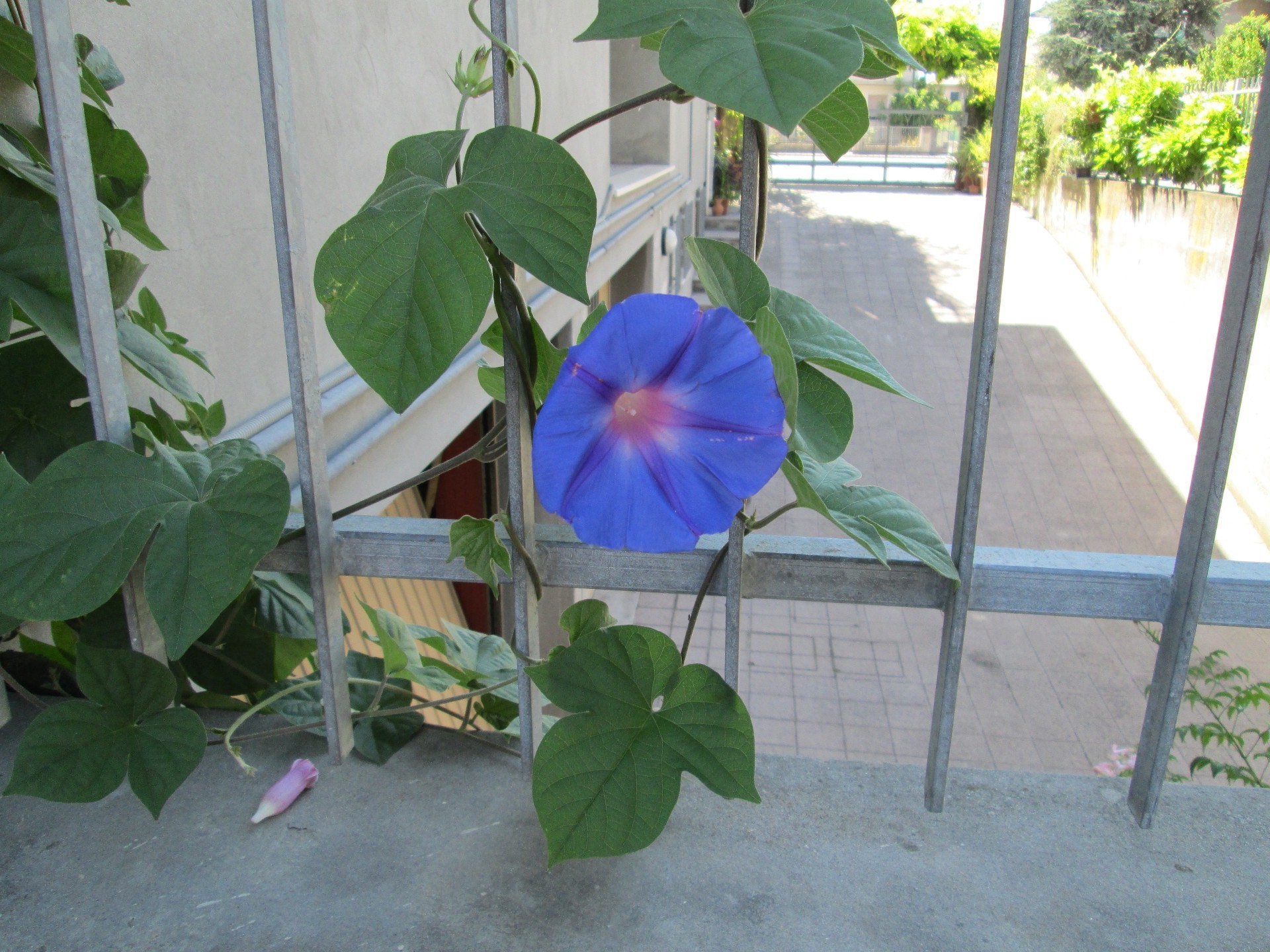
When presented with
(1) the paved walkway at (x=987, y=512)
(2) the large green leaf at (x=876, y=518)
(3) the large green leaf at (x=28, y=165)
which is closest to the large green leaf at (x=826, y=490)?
(2) the large green leaf at (x=876, y=518)

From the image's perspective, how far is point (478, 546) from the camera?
2.40ft

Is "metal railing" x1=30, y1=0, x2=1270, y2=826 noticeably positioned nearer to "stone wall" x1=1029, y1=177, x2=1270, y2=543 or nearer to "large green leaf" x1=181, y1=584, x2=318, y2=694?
"large green leaf" x1=181, y1=584, x2=318, y2=694

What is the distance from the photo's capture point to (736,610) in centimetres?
74

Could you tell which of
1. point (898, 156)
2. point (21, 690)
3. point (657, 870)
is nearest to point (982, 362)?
point (657, 870)

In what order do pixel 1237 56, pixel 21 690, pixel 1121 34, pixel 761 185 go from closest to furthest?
pixel 761 185
pixel 21 690
pixel 1237 56
pixel 1121 34

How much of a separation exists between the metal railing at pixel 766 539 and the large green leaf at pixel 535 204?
0.28 ft

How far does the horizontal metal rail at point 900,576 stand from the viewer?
751 mm

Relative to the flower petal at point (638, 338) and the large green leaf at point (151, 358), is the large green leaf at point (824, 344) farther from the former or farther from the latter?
the large green leaf at point (151, 358)

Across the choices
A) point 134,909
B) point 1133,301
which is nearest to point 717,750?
point 134,909

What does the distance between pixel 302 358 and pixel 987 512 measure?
788 centimetres

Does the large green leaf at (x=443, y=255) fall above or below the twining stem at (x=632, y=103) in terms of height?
below

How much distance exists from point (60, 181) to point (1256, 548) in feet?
23.0

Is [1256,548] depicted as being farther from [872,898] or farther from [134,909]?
[134,909]

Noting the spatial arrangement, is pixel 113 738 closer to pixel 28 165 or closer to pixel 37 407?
pixel 37 407
